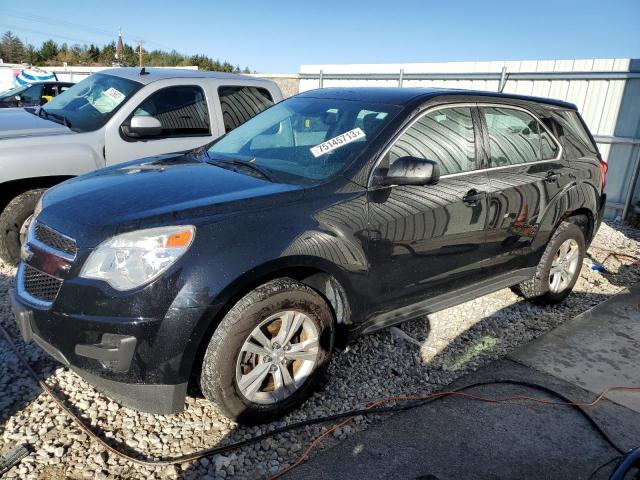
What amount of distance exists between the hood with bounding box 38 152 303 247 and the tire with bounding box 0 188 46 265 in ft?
5.60

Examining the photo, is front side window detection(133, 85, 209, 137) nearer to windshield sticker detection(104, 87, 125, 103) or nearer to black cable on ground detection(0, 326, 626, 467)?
windshield sticker detection(104, 87, 125, 103)

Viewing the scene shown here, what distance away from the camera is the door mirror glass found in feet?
15.4

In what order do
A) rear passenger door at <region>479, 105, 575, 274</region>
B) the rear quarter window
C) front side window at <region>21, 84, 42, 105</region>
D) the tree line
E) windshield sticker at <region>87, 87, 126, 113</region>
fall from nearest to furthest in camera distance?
rear passenger door at <region>479, 105, 575, 274</region>
the rear quarter window
windshield sticker at <region>87, 87, 126, 113</region>
front side window at <region>21, 84, 42, 105</region>
the tree line

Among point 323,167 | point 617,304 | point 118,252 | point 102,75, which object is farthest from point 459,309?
point 102,75

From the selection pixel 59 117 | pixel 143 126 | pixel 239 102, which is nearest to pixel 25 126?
pixel 59 117

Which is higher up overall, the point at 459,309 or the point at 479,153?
the point at 479,153

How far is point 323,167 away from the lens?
3.02 metres

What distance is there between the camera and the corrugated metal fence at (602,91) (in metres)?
8.50

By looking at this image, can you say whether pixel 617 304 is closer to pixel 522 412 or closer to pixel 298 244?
pixel 522 412

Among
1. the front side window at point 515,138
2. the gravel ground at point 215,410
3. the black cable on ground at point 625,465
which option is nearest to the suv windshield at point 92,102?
the gravel ground at point 215,410

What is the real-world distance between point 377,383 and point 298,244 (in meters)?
1.23

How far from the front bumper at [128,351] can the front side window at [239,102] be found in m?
3.50

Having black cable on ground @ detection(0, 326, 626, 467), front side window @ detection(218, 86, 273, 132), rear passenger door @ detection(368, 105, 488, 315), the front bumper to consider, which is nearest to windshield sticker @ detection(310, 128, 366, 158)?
rear passenger door @ detection(368, 105, 488, 315)

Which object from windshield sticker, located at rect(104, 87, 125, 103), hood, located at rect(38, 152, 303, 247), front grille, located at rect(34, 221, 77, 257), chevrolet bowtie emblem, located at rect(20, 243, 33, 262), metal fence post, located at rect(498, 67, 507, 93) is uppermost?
metal fence post, located at rect(498, 67, 507, 93)
